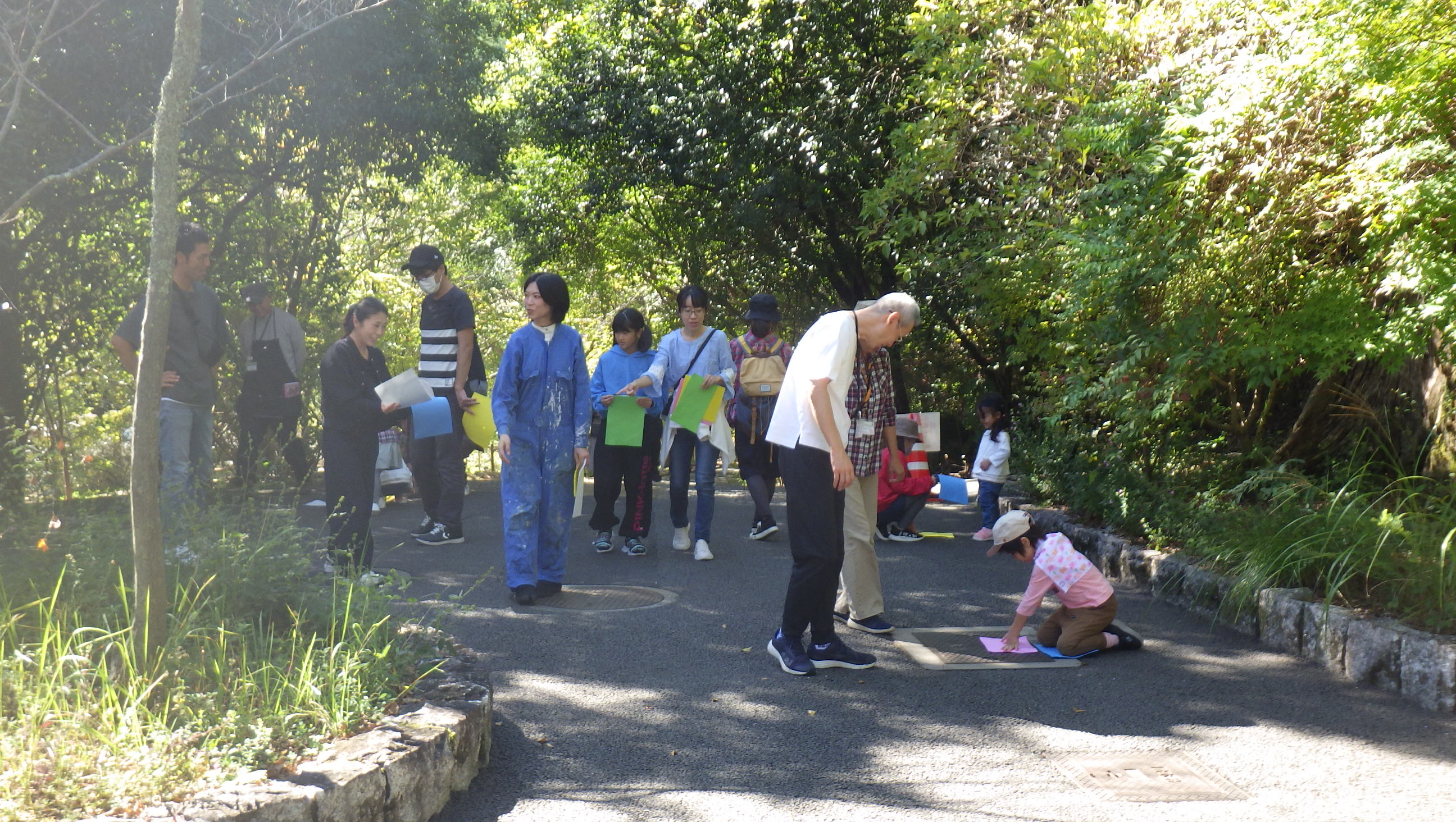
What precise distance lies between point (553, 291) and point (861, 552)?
7.84 feet

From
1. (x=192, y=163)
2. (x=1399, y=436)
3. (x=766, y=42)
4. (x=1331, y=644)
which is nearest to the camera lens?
(x=1331, y=644)

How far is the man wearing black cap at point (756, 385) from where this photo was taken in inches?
332

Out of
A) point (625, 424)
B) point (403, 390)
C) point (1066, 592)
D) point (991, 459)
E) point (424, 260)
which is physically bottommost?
point (1066, 592)

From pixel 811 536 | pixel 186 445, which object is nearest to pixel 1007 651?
pixel 811 536

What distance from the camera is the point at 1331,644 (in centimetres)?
561

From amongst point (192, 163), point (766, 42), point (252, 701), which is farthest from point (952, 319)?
point (252, 701)

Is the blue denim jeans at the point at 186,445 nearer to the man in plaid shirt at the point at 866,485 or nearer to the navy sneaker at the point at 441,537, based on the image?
the navy sneaker at the point at 441,537

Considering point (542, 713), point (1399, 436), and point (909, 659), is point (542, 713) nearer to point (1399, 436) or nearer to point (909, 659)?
point (909, 659)

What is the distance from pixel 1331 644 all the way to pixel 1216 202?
275 centimetres

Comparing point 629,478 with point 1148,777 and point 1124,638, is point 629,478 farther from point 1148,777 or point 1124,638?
point 1148,777

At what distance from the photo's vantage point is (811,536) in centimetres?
541

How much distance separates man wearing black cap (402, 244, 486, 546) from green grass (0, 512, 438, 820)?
3.39 meters

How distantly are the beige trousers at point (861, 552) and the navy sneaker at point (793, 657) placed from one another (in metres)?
Result: 0.71

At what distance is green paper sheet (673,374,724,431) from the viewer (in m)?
8.28
